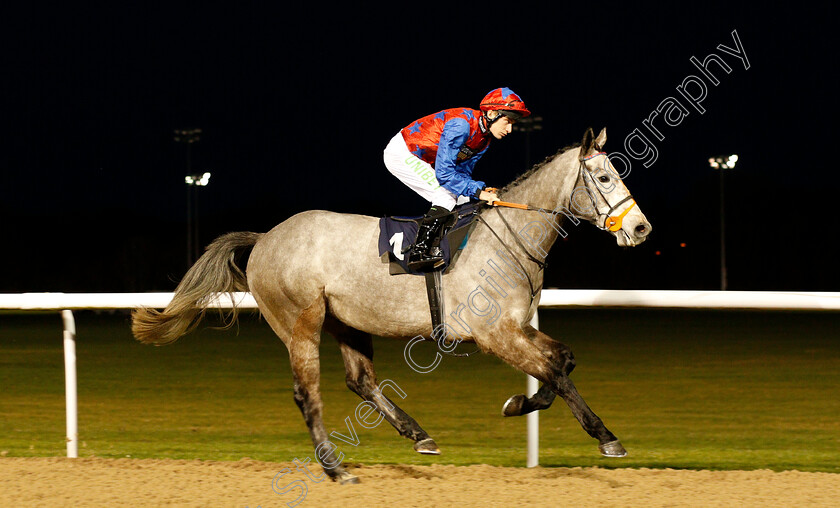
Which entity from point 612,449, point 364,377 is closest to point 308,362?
point 364,377

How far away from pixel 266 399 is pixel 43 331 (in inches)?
447

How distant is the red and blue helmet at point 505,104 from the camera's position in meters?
4.00

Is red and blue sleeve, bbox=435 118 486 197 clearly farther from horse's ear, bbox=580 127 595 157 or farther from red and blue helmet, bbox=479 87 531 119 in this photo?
horse's ear, bbox=580 127 595 157

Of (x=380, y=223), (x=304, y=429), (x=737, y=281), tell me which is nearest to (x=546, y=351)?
(x=380, y=223)

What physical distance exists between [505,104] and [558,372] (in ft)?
3.88

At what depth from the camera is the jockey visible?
3998 millimetres

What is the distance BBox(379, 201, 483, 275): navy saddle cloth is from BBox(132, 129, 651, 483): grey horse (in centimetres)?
4

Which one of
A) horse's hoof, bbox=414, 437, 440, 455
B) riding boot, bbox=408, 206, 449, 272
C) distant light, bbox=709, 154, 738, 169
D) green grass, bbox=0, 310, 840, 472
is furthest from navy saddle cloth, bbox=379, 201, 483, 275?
distant light, bbox=709, 154, 738, 169

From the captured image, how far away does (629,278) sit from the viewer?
38.8 meters

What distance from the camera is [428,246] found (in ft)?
13.2

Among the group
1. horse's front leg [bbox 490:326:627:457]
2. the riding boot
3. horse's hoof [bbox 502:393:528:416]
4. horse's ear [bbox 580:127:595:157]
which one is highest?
horse's ear [bbox 580:127:595:157]

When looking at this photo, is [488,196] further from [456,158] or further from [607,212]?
[607,212]

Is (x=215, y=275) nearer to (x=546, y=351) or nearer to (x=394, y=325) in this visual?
(x=394, y=325)

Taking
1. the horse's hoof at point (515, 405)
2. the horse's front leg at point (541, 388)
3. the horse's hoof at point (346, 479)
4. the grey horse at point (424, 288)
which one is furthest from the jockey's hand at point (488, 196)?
the horse's hoof at point (346, 479)
